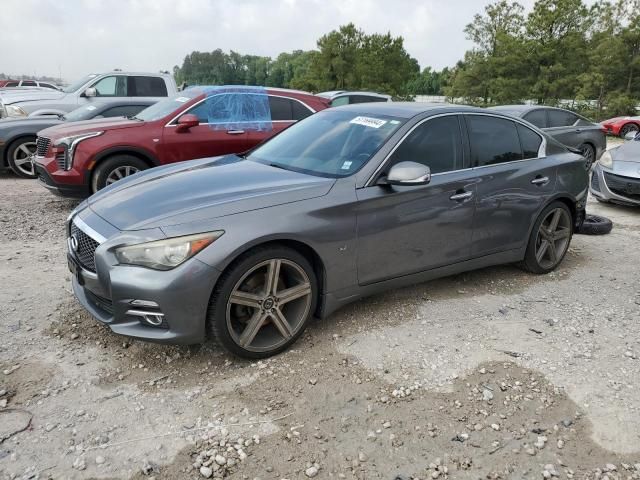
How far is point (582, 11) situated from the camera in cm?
2803

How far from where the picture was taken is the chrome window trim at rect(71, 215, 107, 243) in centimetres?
306

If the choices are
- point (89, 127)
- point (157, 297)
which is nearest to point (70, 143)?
point (89, 127)

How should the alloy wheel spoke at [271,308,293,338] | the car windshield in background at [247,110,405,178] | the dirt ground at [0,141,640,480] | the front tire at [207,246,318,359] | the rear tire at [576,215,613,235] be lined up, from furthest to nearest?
1. the rear tire at [576,215,613,235]
2. the car windshield in background at [247,110,405,178]
3. the alloy wheel spoke at [271,308,293,338]
4. the front tire at [207,246,318,359]
5. the dirt ground at [0,141,640,480]

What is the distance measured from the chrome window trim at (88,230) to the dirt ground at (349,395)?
2.50ft

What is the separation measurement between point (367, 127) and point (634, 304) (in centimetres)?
268

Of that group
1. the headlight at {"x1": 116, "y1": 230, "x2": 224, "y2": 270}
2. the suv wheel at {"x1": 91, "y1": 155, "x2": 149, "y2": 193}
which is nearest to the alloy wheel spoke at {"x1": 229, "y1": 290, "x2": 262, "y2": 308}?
the headlight at {"x1": 116, "y1": 230, "x2": 224, "y2": 270}

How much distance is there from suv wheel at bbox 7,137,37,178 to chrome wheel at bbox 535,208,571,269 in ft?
26.6

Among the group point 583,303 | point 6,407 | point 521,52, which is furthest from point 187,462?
point 521,52

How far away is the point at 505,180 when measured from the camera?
431 cm

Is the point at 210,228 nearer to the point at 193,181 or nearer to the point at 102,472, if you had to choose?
the point at 193,181

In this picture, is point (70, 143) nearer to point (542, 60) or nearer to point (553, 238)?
point (553, 238)

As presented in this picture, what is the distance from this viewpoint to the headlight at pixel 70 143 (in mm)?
6477

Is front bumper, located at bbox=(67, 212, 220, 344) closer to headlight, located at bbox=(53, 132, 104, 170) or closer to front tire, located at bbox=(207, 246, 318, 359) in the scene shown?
front tire, located at bbox=(207, 246, 318, 359)

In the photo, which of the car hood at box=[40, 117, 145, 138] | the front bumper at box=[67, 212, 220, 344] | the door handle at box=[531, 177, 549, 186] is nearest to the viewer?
the front bumper at box=[67, 212, 220, 344]
